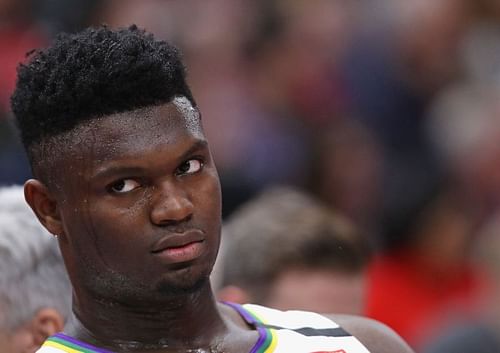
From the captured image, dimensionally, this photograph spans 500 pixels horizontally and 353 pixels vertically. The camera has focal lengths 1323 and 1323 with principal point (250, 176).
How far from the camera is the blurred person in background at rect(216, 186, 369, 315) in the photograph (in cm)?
539

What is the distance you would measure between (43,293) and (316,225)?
1.52m

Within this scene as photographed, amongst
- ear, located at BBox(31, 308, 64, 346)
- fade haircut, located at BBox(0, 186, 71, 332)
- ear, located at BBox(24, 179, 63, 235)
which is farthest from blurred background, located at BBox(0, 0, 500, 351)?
ear, located at BBox(24, 179, 63, 235)

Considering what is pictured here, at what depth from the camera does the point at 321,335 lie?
12.1ft

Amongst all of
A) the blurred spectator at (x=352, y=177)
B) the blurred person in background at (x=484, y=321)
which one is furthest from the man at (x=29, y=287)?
the blurred spectator at (x=352, y=177)

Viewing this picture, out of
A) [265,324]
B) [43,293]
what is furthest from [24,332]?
[265,324]

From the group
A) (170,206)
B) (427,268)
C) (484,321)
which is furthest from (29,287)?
(427,268)

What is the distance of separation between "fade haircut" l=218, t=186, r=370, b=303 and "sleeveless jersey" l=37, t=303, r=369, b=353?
5.29 ft

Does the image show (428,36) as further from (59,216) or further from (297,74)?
(59,216)

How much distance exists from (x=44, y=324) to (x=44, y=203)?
1094mm

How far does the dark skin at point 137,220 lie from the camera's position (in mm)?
3236

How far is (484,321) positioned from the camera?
6.98m

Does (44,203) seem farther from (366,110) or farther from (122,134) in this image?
(366,110)

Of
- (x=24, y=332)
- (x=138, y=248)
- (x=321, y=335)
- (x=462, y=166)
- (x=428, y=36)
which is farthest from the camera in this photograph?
(x=428, y=36)

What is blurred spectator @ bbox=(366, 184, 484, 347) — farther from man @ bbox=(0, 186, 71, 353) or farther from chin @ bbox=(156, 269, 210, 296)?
chin @ bbox=(156, 269, 210, 296)
